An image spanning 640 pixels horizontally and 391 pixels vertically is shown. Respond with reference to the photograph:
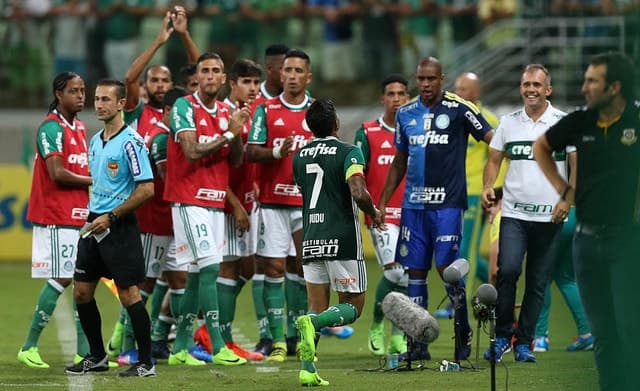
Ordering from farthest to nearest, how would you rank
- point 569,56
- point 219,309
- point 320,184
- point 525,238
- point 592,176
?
point 569,56 → point 219,309 → point 525,238 → point 320,184 → point 592,176

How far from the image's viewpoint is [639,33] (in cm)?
1322

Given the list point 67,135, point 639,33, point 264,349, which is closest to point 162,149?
point 67,135

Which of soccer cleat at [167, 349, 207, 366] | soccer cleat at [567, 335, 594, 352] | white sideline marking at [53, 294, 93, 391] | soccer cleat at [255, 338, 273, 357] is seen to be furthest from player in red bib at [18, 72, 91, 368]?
soccer cleat at [567, 335, 594, 352]

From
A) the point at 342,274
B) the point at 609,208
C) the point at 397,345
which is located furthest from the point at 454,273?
the point at 397,345

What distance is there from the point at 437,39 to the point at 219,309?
40.9 feet

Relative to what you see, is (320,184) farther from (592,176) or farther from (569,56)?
(569,56)

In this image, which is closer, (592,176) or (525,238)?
(592,176)

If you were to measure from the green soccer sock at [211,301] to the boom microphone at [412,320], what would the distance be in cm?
196

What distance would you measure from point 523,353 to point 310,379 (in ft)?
7.84

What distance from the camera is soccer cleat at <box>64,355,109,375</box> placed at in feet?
36.3

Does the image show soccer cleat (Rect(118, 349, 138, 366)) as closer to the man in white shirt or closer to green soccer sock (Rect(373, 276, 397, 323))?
→ green soccer sock (Rect(373, 276, 397, 323))

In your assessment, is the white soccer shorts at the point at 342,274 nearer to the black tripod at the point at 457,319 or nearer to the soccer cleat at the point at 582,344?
the black tripod at the point at 457,319

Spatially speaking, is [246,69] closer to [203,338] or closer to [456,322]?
[203,338]

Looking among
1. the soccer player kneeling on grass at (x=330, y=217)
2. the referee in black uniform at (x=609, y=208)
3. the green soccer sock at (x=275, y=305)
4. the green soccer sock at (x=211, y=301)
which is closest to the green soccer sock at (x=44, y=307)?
the green soccer sock at (x=211, y=301)
